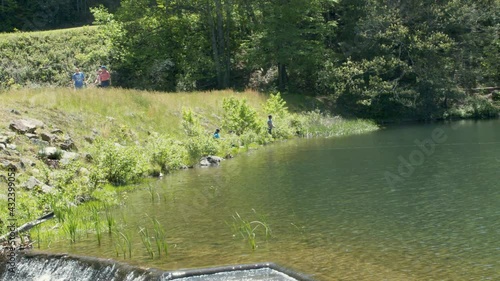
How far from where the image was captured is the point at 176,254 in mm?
13805

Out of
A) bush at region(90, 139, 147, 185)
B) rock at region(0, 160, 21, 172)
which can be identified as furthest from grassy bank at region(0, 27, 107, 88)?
rock at region(0, 160, 21, 172)

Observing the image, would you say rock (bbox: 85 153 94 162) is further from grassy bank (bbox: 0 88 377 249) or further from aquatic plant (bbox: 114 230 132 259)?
aquatic plant (bbox: 114 230 132 259)

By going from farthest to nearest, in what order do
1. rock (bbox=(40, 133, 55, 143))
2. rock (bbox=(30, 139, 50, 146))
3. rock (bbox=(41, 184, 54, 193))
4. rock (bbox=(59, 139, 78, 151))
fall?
rock (bbox=(59, 139, 78, 151)) → rock (bbox=(40, 133, 55, 143)) → rock (bbox=(30, 139, 50, 146)) → rock (bbox=(41, 184, 54, 193))

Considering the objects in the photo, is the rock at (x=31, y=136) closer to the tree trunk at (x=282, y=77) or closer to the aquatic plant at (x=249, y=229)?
the aquatic plant at (x=249, y=229)

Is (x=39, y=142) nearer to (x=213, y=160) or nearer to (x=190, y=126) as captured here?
(x=213, y=160)

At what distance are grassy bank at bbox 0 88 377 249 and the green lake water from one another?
1396 mm

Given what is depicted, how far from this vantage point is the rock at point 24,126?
A: 25125 mm

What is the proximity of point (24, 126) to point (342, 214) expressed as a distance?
15.6m

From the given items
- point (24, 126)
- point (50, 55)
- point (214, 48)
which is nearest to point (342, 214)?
point (24, 126)

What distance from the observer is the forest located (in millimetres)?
51438

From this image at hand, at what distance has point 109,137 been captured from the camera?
29.7 meters

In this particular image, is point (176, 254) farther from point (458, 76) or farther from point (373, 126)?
point (458, 76)

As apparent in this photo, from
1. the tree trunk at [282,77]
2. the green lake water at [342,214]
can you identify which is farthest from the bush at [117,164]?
the tree trunk at [282,77]

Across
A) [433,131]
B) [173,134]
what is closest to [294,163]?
[173,134]
